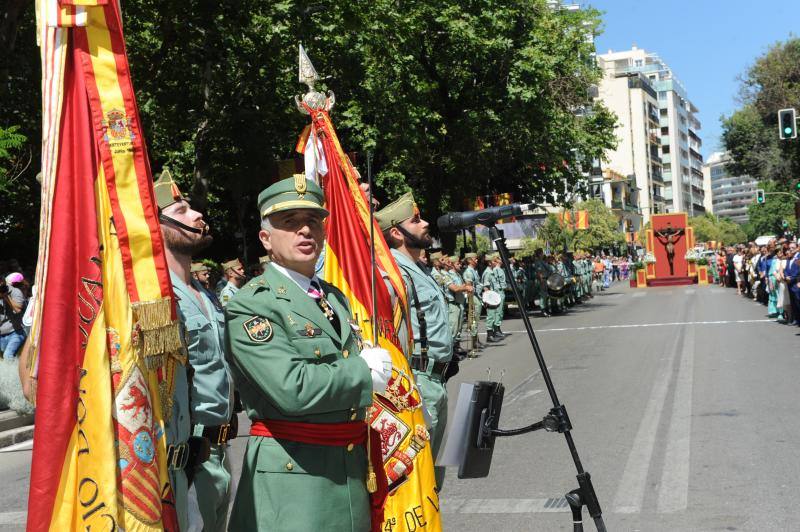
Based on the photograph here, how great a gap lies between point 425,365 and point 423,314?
306 millimetres

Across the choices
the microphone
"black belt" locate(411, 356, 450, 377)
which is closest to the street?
"black belt" locate(411, 356, 450, 377)

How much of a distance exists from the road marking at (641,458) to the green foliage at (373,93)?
9.96 meters

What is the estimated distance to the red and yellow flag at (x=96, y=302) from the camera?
2.79m

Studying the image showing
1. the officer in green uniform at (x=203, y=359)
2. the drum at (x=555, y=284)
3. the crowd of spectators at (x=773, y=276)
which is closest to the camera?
the officer in green uniform at (x=203, y=359)

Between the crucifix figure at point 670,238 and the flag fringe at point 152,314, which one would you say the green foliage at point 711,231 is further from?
the flag fringe at point 152,314

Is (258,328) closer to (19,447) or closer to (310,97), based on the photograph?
(310,97)

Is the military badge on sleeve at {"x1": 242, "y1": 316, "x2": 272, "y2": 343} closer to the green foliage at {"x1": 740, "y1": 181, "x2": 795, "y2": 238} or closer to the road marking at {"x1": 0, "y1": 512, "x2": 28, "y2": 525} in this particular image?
the road marking at {"x1": 0, "y1": 512, "x2": 28, "y2": 525}

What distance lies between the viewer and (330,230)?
18.8 feet

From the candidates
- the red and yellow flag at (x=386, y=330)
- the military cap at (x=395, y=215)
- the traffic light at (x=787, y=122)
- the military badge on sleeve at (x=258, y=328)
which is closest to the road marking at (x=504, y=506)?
A: the red and yellow flag at (x=386, y=330)

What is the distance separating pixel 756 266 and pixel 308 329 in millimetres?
27573

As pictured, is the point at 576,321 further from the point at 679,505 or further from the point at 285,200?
the point at 285,200

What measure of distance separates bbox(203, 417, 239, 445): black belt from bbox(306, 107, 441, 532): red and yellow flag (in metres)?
0.82

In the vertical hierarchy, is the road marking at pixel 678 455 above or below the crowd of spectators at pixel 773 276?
below

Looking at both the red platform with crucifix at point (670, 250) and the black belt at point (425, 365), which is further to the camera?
the red platform with crucifix at point (670, 250)
